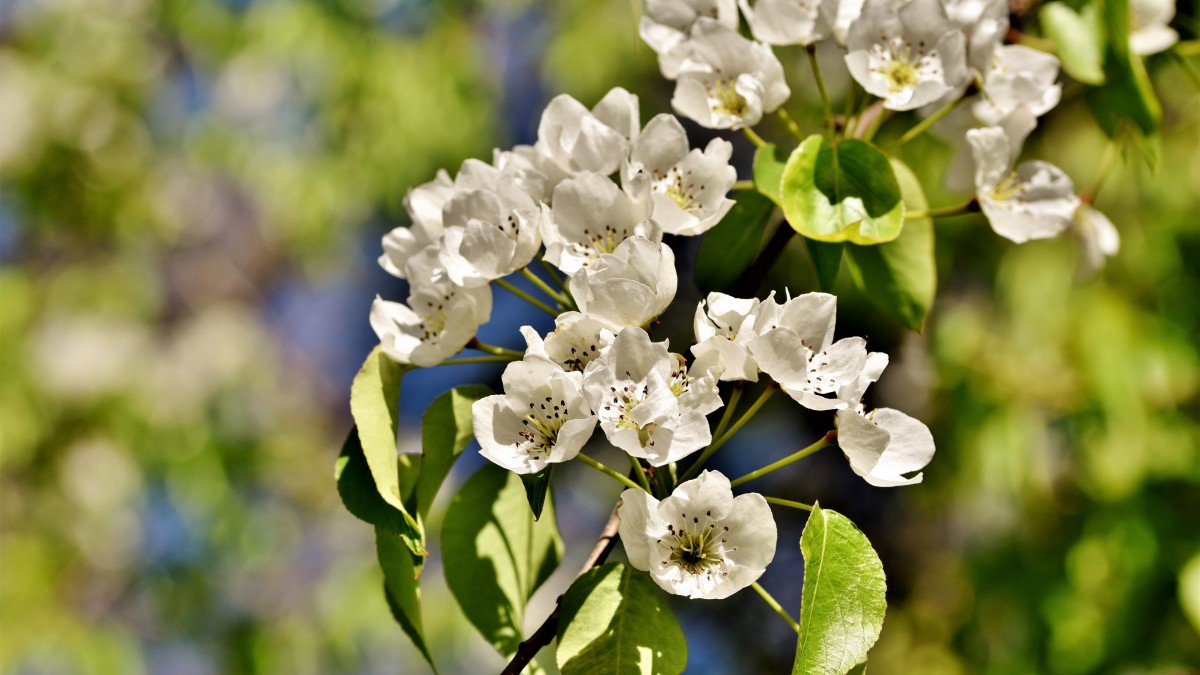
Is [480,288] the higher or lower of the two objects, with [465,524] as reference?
higher

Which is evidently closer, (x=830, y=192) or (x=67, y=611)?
(x=830, y=192)

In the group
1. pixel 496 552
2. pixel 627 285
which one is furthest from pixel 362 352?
pixel 627 285

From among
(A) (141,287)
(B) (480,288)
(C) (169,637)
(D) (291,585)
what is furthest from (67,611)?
(B) (480,288)

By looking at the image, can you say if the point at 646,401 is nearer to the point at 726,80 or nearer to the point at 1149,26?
the point at 726,80

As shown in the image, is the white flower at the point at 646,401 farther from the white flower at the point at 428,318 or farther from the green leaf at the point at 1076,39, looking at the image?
the green leaf at the point at 1076,39

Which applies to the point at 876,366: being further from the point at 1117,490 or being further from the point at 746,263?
the point at 1117,490

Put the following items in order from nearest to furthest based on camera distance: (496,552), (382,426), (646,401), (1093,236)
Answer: (646,401)
(382,426)
(496,552)
(1093,236)
